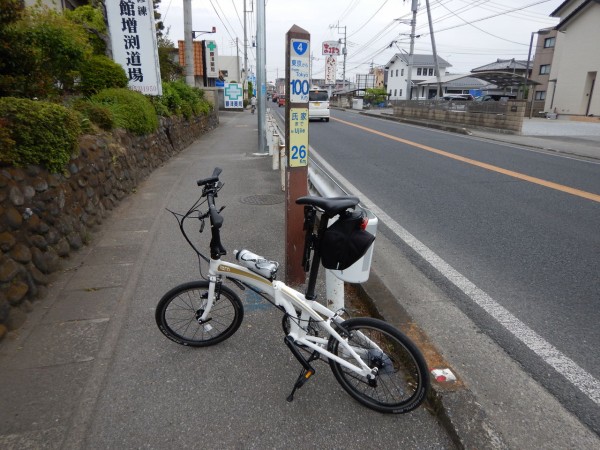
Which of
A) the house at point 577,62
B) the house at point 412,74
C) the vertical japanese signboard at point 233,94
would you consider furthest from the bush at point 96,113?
the house at point 412,74

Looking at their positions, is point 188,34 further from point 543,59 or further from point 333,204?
point 543,59

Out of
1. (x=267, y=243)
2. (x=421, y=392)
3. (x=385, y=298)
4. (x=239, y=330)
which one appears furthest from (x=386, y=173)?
(x=421, y=392)

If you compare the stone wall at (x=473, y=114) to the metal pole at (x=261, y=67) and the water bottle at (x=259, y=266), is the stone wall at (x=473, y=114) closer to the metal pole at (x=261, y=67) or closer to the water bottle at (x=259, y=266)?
the metal pole at (x=261, y=67)

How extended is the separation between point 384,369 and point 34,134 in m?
3.90

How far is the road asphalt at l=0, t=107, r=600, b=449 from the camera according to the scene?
87.9 inches

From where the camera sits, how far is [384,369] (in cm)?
247

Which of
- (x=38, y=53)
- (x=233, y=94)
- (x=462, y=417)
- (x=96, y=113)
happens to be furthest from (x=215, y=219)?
(x=233, y=94)

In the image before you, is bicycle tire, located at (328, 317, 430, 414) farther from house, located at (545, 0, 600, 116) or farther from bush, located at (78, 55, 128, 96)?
house, located at (545, 0, 600, 116)

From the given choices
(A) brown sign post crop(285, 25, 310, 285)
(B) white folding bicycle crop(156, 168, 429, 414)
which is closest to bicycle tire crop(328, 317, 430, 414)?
(B) white folding bicycle crop(156, 168, 429, 414)

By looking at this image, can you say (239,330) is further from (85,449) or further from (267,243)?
(267,243)

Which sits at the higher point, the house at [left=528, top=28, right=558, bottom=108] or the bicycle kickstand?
the house at [left=528, top=28, right=558, bottom=108]

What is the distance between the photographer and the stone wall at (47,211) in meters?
3.31

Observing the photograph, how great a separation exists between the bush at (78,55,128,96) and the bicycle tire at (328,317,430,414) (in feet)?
26.9

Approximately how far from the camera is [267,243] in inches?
200
